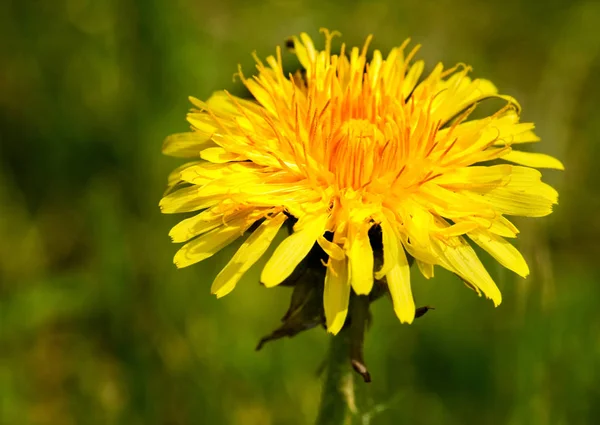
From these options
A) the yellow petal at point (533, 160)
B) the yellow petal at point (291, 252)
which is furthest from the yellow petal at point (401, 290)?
the yellow petal at point (533, 160)

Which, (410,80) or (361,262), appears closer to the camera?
(361,262)

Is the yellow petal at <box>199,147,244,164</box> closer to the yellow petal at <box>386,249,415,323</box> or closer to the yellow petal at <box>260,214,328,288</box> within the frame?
the yellow petal at <box>260,214,328,288</box>

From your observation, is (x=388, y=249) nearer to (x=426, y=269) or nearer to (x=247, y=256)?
(x=426, y=269)

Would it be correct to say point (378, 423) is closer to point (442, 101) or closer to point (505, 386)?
point (505, 386)

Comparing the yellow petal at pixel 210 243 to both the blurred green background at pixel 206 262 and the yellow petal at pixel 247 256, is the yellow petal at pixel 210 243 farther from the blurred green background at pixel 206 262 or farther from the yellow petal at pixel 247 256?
the blurred green background at pixel 206 262

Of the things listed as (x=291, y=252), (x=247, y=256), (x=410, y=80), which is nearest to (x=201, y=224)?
(x=247, y=256)

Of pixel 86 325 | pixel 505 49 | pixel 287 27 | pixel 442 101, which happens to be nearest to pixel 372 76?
pixel 442 101

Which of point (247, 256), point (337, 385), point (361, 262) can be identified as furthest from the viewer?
point (337, 385)
